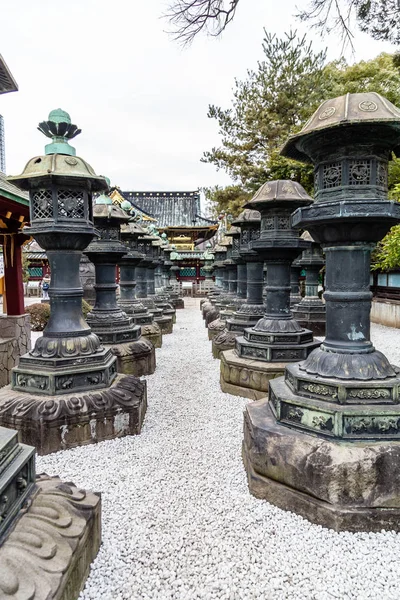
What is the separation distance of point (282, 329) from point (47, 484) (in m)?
3.26

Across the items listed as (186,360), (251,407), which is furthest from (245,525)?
(186,360)

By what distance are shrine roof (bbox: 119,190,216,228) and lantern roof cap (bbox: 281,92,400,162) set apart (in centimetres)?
2525

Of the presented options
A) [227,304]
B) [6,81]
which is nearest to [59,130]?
[6,81]

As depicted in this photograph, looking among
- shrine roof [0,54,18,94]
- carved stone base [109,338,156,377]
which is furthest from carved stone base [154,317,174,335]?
shrine roof [0,54,18,94]

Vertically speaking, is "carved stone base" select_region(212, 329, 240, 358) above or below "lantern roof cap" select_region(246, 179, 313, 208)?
below

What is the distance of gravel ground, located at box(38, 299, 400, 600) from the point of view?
1.78 m

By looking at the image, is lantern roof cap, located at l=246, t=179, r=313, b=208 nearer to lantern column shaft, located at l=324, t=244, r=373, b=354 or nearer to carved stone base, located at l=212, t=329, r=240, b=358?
Answer: lantern column shaft, located at l=324, t=244, r=373, b=354

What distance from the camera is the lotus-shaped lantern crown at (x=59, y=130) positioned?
3.49m

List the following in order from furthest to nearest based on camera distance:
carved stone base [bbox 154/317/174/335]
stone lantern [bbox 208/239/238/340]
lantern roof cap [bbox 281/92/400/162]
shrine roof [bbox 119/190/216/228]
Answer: shrine roof [bbox 119/190/216/228], carved stone base [bbox 154/317/174/335], stone lantern [bbox 208/239/238/340], lantern roof cap [bbox 281/92/400/162]

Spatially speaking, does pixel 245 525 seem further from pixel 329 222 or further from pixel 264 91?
pixel 264 91

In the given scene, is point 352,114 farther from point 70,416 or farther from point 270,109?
point 270,109

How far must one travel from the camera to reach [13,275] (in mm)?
6449

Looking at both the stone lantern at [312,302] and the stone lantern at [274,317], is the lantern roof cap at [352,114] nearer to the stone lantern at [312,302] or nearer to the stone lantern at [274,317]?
the stone lantern at [274,317]

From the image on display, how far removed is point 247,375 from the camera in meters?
4.54
